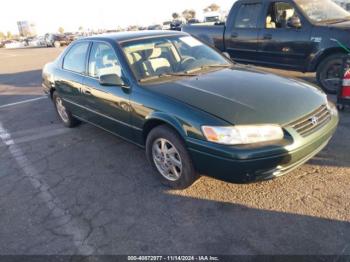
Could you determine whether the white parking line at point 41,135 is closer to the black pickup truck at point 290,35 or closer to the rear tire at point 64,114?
the rear tire at point 64,114

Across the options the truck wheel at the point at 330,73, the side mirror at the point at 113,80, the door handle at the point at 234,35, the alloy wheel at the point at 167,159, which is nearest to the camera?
the alloy wheel at the point at 167,159

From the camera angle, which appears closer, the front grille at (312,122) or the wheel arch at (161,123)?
the front grille at (312,122)

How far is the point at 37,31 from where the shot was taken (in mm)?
83750

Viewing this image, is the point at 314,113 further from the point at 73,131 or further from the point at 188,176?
the point at 73,131

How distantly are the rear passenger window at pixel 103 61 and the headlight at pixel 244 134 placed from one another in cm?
161

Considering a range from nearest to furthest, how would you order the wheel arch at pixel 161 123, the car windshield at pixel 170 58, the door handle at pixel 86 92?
the wheel arch at pixel 161 123, the car windshield at pixel 170 58, the door handle at pixel 86 92

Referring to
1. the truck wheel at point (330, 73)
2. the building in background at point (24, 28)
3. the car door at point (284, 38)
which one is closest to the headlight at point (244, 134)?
the truck wheel at point (330, 73)

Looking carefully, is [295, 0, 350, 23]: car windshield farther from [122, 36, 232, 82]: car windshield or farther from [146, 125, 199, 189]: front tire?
[146, 125, 199, 189]: front tire

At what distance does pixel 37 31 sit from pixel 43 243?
91541 mm

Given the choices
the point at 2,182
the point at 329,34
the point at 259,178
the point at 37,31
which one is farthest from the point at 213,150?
the point at 37,31

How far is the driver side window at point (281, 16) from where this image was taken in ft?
21.8

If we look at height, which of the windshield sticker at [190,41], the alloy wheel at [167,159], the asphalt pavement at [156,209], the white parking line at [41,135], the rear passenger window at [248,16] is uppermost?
A: the rear passenger window at [248,16]

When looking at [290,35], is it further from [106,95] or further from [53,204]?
[53,204]

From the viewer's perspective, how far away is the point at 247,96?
3.32 meters
